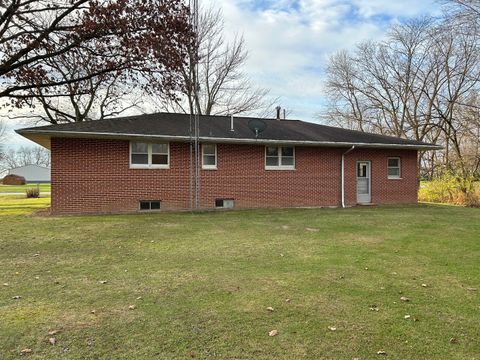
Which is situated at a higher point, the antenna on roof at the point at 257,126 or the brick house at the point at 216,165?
the antenna on roof at the point at 257,126

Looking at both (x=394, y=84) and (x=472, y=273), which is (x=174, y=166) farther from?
(x=394, y=84)

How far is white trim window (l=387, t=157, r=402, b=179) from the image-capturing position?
59.4 ft

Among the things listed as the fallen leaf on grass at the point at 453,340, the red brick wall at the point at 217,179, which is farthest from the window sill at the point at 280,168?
the fallen leaf on grass at the point at 453,340

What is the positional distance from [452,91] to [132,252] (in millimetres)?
28628

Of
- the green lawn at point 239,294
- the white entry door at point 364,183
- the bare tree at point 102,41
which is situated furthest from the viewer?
the white entry door at point 364,183

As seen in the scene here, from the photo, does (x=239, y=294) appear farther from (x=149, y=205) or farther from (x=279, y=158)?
(x=279, y=158)

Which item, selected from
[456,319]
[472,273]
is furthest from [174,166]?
[456,319]

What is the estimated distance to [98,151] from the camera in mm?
13906

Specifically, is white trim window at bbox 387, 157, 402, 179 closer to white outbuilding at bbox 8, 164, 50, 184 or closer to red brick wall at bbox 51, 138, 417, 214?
red brick wall at bbox 51, 138, 417, 214

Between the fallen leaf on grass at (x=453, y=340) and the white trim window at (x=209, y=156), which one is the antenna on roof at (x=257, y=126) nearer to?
the white trim window at (x=209, y=156)

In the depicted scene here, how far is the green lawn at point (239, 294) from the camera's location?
3.56 metres

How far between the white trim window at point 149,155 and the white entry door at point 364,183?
846 centimetres

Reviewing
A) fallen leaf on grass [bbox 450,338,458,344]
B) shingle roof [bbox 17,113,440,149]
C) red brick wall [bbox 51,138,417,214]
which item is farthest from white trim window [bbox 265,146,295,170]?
fallen leaf on grass [bbox 450,338,458,344]

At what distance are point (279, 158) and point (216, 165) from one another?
274cm
